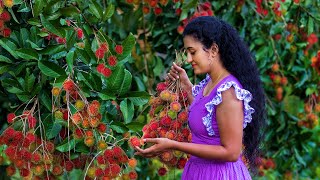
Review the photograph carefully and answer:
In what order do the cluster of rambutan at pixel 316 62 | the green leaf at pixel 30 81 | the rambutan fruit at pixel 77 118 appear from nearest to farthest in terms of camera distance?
1. the rambutan fruit at pixel 77 118
2. the green leaf at pixel 30 81
3. the cluster of rambutan at pixel 316 62

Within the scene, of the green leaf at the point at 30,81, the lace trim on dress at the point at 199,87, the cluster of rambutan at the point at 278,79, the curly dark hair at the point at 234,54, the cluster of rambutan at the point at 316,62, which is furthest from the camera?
the cluster of rambutan at the point at 278,79

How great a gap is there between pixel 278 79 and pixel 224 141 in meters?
1.49

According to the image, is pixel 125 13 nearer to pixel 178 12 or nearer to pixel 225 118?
pixel 178 12

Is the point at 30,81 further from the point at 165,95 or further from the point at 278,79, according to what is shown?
the point at 278,79

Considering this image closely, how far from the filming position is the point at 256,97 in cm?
207

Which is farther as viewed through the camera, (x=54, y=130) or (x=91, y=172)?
(x=54, y=130)

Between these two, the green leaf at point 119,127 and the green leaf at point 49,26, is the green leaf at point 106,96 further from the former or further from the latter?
the green leaf at point 49,26

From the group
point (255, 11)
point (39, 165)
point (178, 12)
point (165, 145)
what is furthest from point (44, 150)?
point (255, 11)

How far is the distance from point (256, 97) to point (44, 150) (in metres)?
0.64

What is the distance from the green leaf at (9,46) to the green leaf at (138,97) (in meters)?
0.36

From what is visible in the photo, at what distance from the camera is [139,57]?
10.2 ft

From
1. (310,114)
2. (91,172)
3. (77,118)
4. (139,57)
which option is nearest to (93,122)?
(77,118)

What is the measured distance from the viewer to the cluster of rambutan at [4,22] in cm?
207

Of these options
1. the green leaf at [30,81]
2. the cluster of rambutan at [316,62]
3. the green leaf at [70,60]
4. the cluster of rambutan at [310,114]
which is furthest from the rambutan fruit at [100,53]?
the cluster of rambutan at [310,114]
